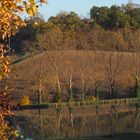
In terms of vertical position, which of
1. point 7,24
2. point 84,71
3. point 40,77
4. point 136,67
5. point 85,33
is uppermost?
point 85,33

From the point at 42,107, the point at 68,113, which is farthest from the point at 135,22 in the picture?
the point at 68,113

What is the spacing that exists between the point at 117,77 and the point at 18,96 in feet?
36.7

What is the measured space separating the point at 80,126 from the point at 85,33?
27.7 metres

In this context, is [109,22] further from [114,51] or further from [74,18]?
[114,51]

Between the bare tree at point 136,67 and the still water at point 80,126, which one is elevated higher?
the bare tree at point 136,67

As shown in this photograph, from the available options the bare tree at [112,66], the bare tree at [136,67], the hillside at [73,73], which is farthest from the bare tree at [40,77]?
the bare tree at [136,67]

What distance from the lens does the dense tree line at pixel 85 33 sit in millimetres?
48781

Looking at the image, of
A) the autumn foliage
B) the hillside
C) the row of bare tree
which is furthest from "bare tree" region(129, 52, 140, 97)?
the autumn foliage

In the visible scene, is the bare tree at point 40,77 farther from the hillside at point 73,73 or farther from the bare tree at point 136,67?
the bare tree at point 136,67

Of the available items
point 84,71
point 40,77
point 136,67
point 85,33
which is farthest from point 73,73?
point 40,77

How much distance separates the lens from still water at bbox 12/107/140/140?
22367 millimetres

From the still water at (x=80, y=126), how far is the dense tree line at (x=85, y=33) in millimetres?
11786

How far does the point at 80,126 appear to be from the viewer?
26094 millimetres

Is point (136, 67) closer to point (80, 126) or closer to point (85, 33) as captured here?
point (85, 33)
